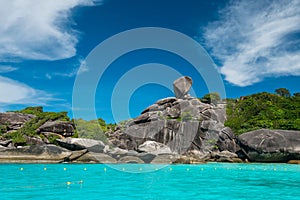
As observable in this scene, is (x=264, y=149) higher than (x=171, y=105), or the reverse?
(x=171, y=105)

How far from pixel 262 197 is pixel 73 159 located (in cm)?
1969

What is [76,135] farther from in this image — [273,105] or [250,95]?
[250,95]

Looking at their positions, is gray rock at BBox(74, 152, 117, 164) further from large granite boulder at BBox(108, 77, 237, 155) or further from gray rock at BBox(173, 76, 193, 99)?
gray rock at BBox(173, 76, 193, 99)

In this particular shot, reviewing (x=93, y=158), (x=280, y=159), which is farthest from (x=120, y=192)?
(x=280, y=159)

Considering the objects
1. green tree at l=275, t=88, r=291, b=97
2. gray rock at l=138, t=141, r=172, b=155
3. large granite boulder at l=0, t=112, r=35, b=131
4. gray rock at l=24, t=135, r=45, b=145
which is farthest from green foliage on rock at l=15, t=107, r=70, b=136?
green tree at l=275, t=88, r=291, b=97

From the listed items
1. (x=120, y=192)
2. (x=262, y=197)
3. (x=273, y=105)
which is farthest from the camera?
(x=273, y=105)

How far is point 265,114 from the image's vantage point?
37.8 m

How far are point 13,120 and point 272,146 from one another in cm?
3077

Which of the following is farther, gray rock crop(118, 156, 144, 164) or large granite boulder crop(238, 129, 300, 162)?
large granite boulder crop(238, 129, 300, 162)

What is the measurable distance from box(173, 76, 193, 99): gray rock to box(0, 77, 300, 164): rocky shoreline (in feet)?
32.8

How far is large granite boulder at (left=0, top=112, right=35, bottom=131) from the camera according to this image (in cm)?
3415

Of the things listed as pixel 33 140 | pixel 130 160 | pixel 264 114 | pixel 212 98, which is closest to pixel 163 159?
pixel 130 160

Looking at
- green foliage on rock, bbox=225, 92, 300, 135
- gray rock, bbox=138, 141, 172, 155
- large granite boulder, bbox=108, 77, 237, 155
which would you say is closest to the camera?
gray rock, bbox=138, 141, 172, 155

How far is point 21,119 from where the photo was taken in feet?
117
